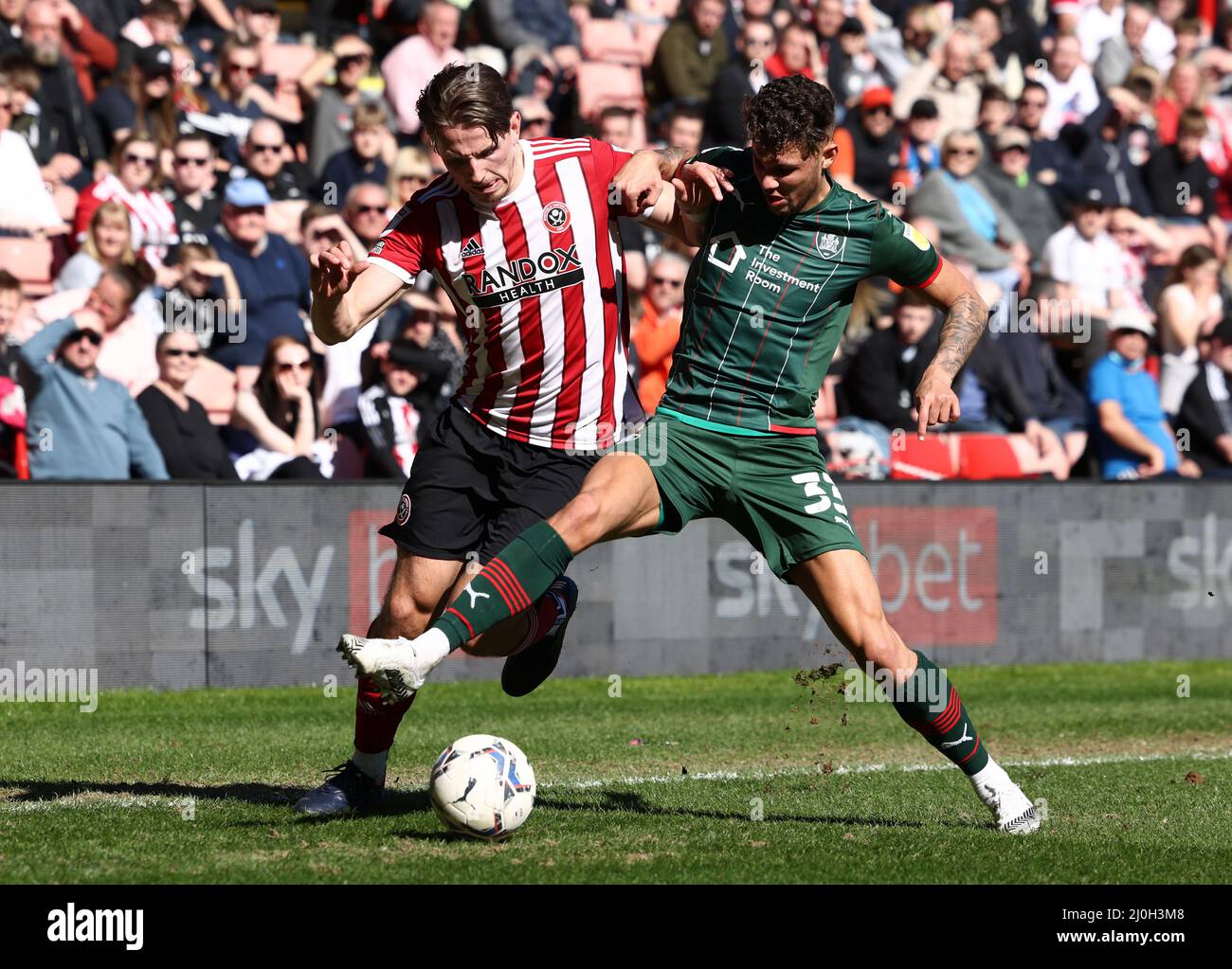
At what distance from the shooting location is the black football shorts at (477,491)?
22.3 feet

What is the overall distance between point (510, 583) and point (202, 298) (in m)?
7.32

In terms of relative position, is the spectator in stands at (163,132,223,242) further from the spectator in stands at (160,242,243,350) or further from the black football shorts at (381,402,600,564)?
the black football shorts at (381,402,600,564)

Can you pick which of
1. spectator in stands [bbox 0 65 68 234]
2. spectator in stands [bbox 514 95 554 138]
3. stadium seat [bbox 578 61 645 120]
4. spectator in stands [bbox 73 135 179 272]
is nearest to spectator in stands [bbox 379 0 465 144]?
spectator in stands [bbox 514 95 554 138]

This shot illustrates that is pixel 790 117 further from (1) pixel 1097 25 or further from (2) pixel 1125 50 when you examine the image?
(1) pixel 1097 25

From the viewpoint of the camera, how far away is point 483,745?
246 inches

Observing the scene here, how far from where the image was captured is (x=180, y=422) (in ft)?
38.8

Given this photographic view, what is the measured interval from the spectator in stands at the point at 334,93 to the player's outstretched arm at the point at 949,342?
8.55 meters

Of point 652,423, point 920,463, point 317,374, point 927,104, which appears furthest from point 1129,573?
point 652,423

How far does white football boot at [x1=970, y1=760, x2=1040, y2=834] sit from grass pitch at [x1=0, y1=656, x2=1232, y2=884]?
0.08 metres

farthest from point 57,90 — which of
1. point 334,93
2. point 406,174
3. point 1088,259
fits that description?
point 1088,259

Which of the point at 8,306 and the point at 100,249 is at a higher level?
the point at 100,249

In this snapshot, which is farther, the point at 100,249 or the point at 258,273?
the point at 258,273

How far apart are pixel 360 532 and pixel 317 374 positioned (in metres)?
1.54

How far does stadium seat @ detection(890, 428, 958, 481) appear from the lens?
44.5ft
